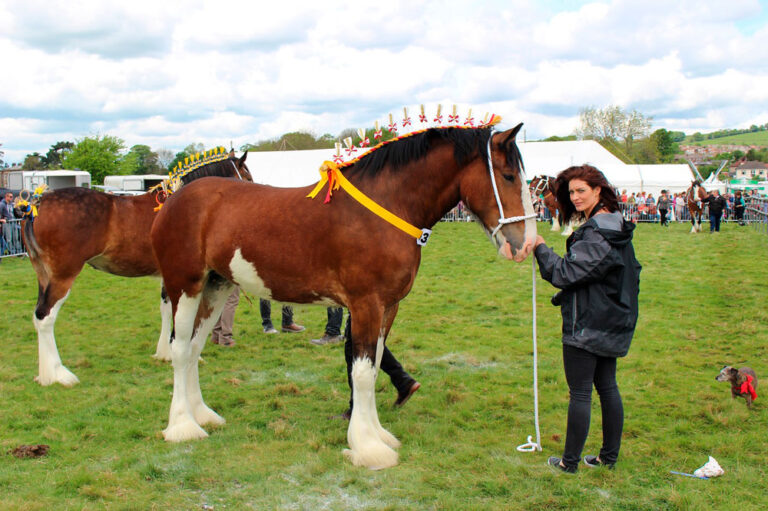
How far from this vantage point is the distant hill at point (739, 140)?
153 m

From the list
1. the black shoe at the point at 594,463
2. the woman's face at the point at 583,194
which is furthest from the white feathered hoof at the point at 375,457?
the woman's face at the point at 583,194

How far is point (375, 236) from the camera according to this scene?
4.19m

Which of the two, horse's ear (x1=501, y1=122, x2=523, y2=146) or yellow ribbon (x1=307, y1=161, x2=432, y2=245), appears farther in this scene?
yellow ribbon (x1=307, y1=161, x2=432, y2=245)

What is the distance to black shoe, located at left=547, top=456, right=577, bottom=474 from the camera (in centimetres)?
396

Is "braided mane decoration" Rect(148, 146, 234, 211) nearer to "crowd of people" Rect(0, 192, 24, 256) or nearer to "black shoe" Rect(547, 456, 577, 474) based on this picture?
"black shoe" Rect(547, 456, 577, 474)

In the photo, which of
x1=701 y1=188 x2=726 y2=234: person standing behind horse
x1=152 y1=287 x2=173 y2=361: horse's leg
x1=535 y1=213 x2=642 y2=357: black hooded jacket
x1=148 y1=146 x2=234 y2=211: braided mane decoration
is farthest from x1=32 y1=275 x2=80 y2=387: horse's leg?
x1=701 y1=188 x2=726 y2=234: person standing behind horse

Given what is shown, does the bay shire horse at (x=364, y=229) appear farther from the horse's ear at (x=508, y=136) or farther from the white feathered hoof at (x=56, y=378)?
the white feathered hoof at (x=56, y=378)

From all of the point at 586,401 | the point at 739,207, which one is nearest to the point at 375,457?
the point at 586,401

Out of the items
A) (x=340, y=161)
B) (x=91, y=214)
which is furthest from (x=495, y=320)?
(x=91, y=214)

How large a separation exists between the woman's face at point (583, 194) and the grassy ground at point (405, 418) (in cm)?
183

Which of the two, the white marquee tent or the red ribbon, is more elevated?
the white marquee tent

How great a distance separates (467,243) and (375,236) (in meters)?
15.2

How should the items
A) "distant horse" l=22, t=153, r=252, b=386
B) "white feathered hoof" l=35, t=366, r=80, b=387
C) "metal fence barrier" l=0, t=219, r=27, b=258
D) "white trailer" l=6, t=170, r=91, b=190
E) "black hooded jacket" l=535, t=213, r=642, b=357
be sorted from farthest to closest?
"white trailer" l=6, t=170, r=91, b=190 < "metal fence barrier" l=0, t=219, r=27, b=258 < "distant horse" l=22, t=153, r=252, b=386 < "white feathered hoof" l=35, t=366, r=80, b=387 < "black hooded jacket" l=535, t=213, r=642, b=357

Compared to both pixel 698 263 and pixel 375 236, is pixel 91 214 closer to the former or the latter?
pixel 375 236
